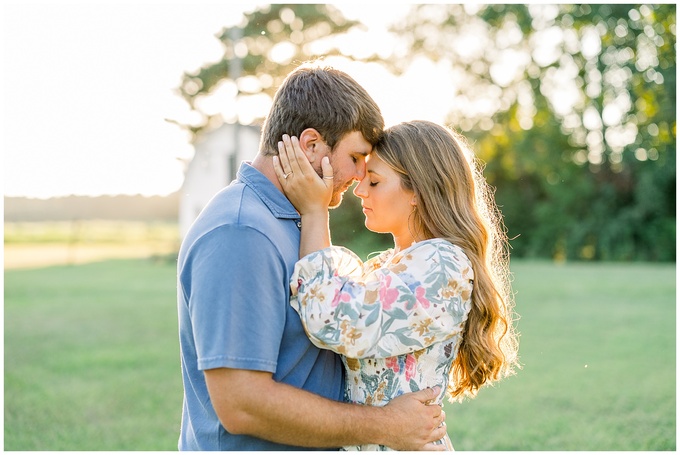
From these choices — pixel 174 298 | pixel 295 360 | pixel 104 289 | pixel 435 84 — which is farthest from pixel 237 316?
pixel 435 84

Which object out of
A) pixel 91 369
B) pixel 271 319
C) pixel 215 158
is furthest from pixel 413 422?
pixel 215 158

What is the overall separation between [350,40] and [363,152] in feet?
69.5

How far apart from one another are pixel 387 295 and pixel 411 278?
0.11 m

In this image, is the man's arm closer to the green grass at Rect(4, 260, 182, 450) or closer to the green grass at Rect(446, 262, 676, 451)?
the green grass at Rect(446, 262, 676, 451)

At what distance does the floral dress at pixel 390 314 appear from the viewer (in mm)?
2178

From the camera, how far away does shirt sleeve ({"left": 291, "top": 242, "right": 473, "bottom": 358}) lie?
2.17 meters

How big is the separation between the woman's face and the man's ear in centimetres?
27

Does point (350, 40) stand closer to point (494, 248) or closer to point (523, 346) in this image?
point (523, 346)

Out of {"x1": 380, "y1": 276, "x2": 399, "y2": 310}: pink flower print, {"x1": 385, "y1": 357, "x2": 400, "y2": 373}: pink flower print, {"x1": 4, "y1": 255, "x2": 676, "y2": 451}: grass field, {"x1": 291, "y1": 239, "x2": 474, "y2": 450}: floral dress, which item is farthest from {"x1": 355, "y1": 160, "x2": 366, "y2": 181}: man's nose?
{"x1": 4, "y1": 255, "x2": 676, "y2": 451}: grass field

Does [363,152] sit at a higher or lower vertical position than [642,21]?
lower

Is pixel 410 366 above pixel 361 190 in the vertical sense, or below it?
below

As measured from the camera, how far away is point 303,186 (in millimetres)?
2371

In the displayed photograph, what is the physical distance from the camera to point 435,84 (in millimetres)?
27234

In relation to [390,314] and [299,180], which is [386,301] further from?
[299,180]
